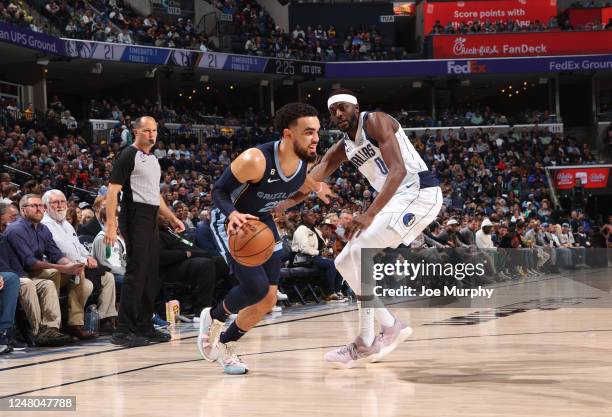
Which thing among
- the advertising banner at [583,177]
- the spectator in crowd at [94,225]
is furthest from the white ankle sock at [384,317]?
the advertising banner at [583,177]

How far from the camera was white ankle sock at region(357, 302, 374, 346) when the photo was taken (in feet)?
19.9

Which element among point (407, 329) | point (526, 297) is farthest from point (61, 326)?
point (526, 297)

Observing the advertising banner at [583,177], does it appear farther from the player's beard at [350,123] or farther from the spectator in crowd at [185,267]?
the player's beard at [350,123]

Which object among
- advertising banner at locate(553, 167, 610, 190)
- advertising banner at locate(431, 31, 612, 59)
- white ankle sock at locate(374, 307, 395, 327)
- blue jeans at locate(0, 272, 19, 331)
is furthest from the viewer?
advertising banner at locate(431, 31, 612, 59)

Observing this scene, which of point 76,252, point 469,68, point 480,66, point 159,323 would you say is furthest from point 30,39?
point 480,66

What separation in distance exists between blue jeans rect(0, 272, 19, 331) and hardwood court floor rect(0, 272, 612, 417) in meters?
0.28

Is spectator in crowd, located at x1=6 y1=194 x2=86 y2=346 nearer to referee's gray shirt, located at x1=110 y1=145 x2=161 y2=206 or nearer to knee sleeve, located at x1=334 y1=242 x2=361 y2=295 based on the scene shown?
referee's gray shirt, located at x1=110 y1=145 x2=161 y2=206

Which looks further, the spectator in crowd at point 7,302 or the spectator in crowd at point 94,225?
the spectator in crowd at point 94,225

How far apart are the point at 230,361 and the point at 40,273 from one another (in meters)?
2.72

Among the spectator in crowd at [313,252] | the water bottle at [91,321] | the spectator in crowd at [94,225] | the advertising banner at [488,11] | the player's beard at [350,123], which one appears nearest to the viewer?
the player's beard at [350,123]

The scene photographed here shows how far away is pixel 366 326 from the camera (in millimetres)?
6160

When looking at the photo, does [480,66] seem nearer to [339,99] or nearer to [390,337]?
[339,99]

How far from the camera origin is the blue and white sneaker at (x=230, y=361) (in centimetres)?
571

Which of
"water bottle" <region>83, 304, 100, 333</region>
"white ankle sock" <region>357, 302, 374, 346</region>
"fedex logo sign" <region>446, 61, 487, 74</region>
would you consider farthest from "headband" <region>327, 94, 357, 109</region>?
"fedex logo sign" <region>446, 61, 487, 74</region>
